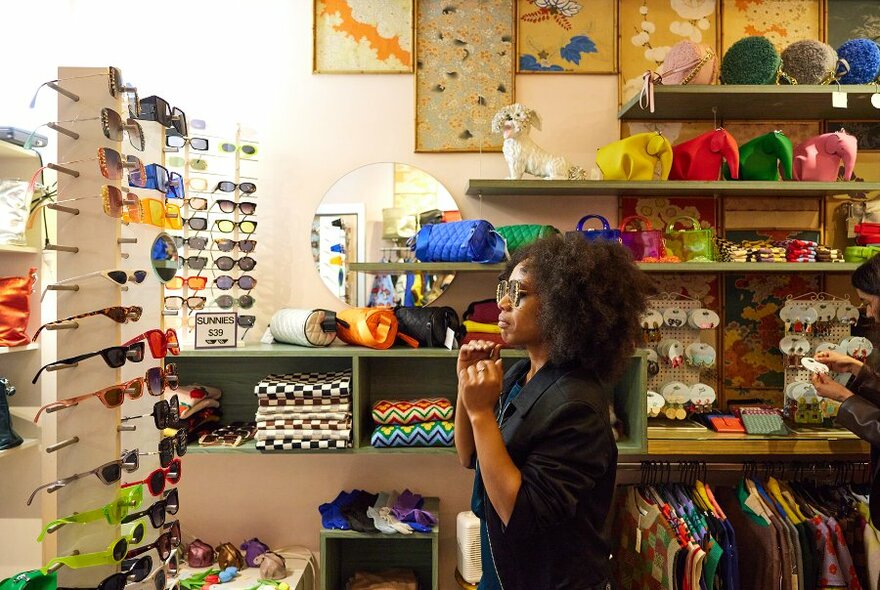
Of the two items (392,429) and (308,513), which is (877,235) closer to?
(392,429)

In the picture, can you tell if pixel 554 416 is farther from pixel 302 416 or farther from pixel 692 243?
pixel 692 243

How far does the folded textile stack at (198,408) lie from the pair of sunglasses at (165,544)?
3.58 ft

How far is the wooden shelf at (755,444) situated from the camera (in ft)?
8.02

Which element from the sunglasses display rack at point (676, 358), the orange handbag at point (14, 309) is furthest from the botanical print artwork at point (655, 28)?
the orange handbag at point (14, 309)

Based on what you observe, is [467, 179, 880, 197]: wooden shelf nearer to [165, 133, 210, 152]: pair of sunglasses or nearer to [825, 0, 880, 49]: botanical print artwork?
[825, 0, 880, 49]: botanical print artwork

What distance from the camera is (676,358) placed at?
8.80 feet

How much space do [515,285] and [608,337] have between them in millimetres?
275

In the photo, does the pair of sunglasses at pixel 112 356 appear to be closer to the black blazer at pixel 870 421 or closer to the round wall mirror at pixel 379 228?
the round wall mirror at pixel 379 228

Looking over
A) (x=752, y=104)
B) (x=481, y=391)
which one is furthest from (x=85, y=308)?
(x=752, y=104)

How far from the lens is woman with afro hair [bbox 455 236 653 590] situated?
128 centimetres

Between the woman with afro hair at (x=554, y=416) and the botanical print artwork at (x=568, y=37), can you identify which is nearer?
the woman with afro hair at (x=554, y=416)

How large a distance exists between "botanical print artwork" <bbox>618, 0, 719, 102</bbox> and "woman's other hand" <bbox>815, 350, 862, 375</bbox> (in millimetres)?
1474

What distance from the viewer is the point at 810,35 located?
2.88 m

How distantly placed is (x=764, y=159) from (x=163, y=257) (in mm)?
2504
